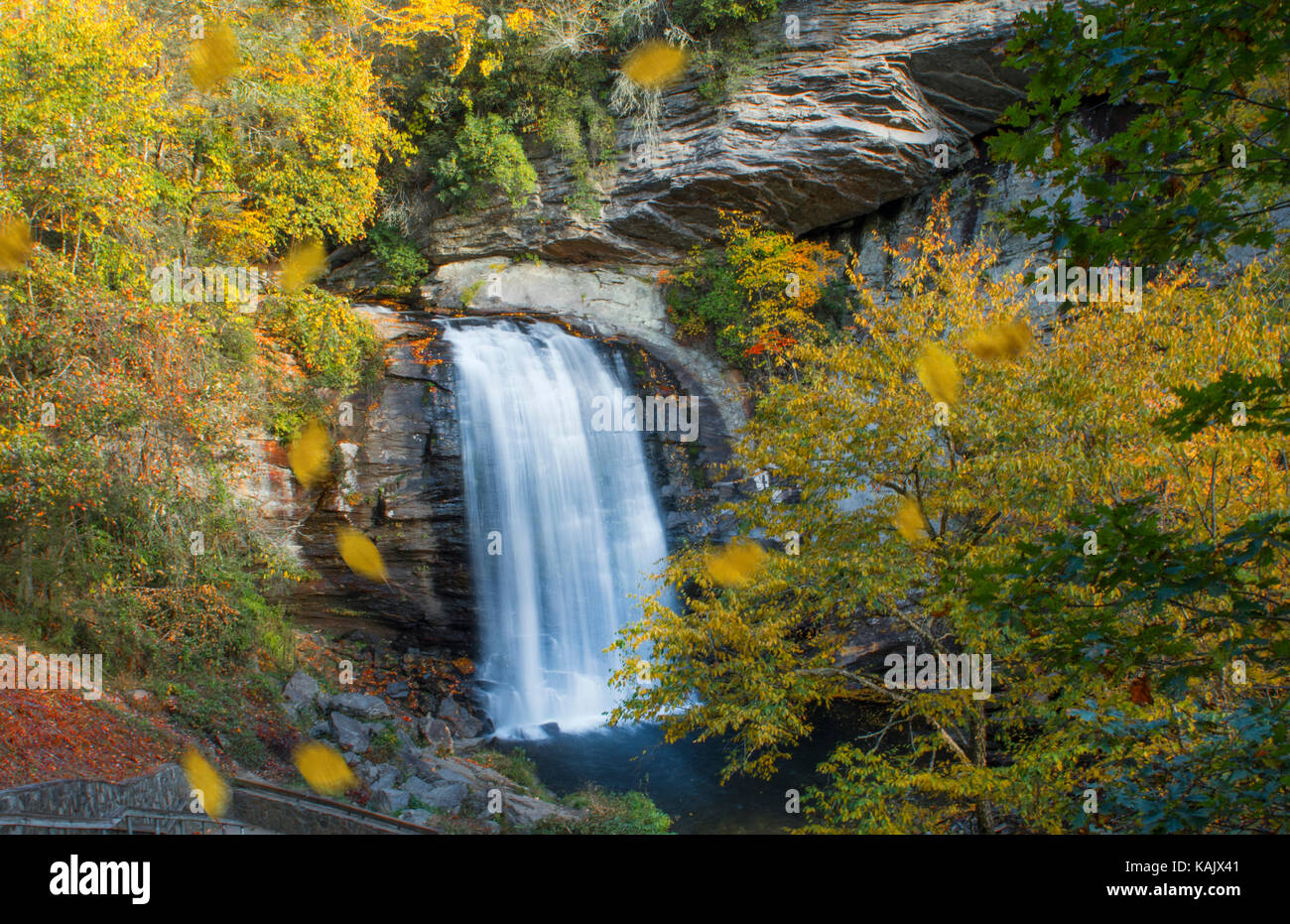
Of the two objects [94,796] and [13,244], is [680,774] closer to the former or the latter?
[94,796]

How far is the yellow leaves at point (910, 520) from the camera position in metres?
9.05

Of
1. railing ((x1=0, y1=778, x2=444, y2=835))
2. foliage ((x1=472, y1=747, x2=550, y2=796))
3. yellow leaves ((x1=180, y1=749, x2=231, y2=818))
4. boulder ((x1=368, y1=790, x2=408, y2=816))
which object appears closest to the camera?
yellow leaves ((x1=180, y1=749, x2=231, y2=818))

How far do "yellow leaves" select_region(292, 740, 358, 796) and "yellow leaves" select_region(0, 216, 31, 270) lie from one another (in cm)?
773

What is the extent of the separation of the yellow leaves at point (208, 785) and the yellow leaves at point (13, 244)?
6.74 meters

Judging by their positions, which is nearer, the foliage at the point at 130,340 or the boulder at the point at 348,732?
the foliage at the point at 130,340

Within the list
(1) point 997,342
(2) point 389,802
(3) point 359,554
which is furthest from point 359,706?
(1) point 997,342

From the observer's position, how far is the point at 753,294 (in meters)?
22.6

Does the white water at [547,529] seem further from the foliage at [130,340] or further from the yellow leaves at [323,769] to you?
the foliage at [130,340]

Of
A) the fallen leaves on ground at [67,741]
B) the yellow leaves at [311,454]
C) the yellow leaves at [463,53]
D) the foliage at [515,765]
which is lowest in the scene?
the foliage at [515,765]

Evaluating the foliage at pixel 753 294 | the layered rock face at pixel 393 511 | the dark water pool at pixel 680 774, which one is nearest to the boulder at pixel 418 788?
the dark water pool at pixel 680 774

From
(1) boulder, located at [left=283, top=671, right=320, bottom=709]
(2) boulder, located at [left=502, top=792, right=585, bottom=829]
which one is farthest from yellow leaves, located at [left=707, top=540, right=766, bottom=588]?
(1) boulder, located at [left=283, top=671, right=320, bottom=709]

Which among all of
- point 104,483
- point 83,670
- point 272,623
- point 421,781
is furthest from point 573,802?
point 104,483

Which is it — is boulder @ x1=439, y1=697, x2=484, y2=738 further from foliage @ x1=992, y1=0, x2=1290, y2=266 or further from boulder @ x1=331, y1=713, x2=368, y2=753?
foliage @ x1=992, y1=0, x2=1290, y2=266

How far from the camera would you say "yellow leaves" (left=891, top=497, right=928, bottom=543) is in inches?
356
